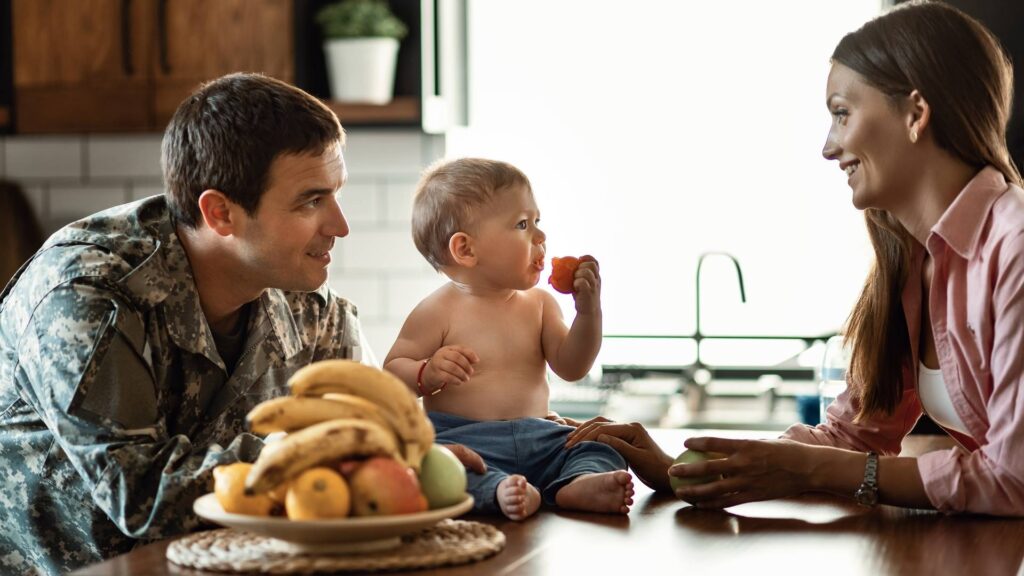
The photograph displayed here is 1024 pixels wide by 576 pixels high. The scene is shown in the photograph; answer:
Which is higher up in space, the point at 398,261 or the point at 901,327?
the point at 901,327

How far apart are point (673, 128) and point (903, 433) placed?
177 centimetres

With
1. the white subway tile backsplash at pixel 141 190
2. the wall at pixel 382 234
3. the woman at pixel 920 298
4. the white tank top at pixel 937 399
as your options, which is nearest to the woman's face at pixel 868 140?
the woman at pixel 920 298

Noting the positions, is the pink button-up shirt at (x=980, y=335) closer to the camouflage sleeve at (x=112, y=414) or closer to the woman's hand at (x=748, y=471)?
the woman's hand at (x=748, y=471)

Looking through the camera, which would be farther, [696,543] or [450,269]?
[450,269]

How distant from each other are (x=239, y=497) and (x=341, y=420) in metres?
0.13

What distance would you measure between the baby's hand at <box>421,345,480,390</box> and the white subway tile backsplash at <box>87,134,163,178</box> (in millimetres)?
2184

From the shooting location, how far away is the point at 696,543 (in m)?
1.41

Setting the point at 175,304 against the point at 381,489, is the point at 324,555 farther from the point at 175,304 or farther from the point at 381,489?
the point at 175,304

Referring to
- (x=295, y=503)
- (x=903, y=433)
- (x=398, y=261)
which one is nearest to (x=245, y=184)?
(x=295, y=503)

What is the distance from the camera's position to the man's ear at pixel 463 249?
6.00 ft

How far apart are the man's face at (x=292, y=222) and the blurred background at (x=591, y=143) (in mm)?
1341

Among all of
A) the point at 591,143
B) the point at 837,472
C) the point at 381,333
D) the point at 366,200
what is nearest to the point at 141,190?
the point at 366,200

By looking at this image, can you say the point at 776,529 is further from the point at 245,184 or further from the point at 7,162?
the point at 7,162

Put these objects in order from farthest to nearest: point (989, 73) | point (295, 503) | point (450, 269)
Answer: point (450, 269), point (989, 73), point (295, 503)
